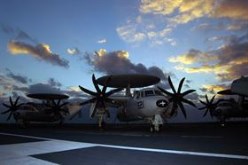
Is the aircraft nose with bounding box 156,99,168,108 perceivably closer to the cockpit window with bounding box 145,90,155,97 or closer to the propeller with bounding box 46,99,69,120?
the cockpit window with bounding box 145,90,155,97

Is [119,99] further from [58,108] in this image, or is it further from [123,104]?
[58,108]

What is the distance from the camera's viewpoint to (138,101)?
94.5 feet

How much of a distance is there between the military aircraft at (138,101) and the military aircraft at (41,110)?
554cm

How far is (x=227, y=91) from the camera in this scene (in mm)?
46844

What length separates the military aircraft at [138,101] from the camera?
2597cm

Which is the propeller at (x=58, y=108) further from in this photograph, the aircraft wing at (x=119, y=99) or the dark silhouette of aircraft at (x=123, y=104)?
the aircraft wing at (x=119, y=99)

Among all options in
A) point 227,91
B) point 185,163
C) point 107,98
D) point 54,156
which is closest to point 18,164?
point 54,156

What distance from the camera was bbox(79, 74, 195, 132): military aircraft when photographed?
26.0 meters

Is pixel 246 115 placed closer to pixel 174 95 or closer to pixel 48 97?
pixel 174 95

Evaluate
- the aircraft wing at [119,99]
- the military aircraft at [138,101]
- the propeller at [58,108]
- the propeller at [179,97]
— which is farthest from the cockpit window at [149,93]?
the propeller at [58,108]

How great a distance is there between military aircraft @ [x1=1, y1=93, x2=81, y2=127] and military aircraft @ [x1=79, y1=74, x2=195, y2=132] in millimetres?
5536

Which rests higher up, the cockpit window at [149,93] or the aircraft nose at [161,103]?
the cockpit window at [149,93]

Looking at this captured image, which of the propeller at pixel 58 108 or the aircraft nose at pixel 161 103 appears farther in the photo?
the propeller at pixel 58 108

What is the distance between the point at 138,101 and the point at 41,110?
2509cm
